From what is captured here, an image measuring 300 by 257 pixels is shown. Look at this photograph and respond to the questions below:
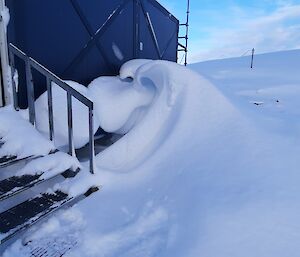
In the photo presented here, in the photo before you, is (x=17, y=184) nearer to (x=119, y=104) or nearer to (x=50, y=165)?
(x=50, y=165)

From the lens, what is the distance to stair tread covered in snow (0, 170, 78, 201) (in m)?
2.55

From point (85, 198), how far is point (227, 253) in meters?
1.59

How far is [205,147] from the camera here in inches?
143

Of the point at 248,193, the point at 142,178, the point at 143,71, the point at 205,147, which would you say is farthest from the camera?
the point at 143,71

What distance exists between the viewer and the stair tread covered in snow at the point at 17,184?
255cm

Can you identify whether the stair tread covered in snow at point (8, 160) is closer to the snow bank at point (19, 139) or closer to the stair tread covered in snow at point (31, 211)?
the snow bank at point (19, 139)

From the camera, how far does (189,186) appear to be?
3.04 metres

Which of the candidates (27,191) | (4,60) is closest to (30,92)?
(4,60)

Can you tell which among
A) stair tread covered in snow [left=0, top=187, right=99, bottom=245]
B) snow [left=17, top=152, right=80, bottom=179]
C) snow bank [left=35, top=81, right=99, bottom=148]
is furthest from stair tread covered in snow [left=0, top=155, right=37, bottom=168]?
snow bank [left=35, top=81, right=99, bottom=148]

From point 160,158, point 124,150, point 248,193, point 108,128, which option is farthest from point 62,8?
point 248,193

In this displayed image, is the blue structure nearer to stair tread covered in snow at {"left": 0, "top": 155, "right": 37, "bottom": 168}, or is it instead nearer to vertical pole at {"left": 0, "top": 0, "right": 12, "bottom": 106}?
vertical pole at {"left": 0, "top": 0, "right": 12, "bottom": 106}

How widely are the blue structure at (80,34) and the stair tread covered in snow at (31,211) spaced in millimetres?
1506

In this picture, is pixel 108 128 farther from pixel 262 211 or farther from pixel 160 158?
pixel 262 211

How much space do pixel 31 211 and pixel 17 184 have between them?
31cm
